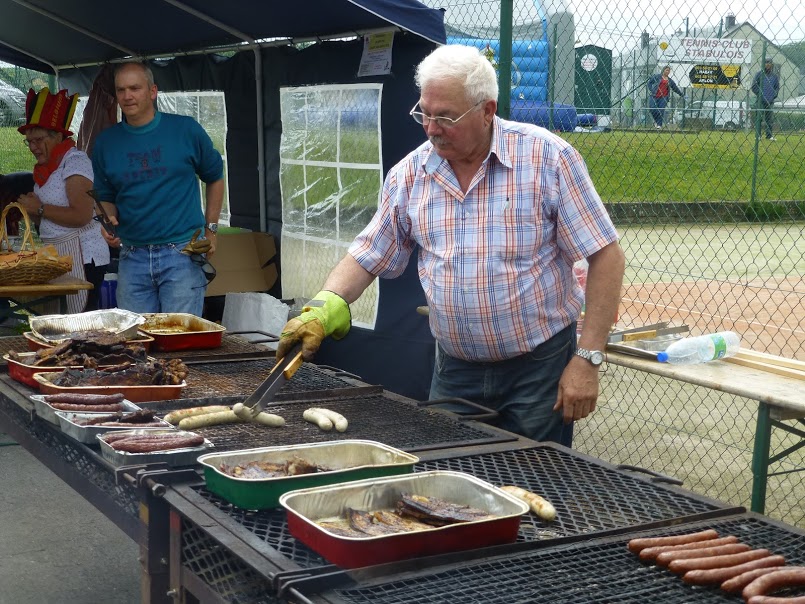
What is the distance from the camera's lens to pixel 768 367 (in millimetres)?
4441

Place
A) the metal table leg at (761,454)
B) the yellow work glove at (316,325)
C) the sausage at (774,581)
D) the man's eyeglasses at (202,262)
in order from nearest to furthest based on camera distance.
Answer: the sausage at (774,581), the yellow work glove at (316,325), the metal table leg at (761,454), the man's eyeglasses at (202,262)

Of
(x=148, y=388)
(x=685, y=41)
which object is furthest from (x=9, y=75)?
(x=148, y=388)

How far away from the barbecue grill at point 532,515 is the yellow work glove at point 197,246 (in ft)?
11.9

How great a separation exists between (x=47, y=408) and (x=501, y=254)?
159cm

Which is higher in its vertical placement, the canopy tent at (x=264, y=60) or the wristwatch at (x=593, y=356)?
the canopy tent at (x=264, y=60)

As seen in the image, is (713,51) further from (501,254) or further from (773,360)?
(501,254)

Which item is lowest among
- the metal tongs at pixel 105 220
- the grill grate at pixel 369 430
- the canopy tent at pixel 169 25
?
the grill grate at pixel 369 430

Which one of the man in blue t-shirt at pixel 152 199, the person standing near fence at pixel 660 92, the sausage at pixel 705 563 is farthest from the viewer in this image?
the person standing near fence at pixel 660 92

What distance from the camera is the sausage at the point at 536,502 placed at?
234 cm

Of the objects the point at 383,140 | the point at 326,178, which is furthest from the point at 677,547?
the point at 326,178

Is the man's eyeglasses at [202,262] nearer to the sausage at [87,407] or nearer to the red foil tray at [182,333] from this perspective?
the red foil tray at [182,333]

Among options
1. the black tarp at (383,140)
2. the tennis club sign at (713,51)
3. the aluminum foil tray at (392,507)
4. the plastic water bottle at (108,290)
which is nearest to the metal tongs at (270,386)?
the aluminum foil tray at (392,507)

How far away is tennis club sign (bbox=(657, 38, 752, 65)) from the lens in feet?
19.4

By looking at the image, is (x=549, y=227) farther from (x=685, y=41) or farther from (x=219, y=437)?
(x=685, y=41)
